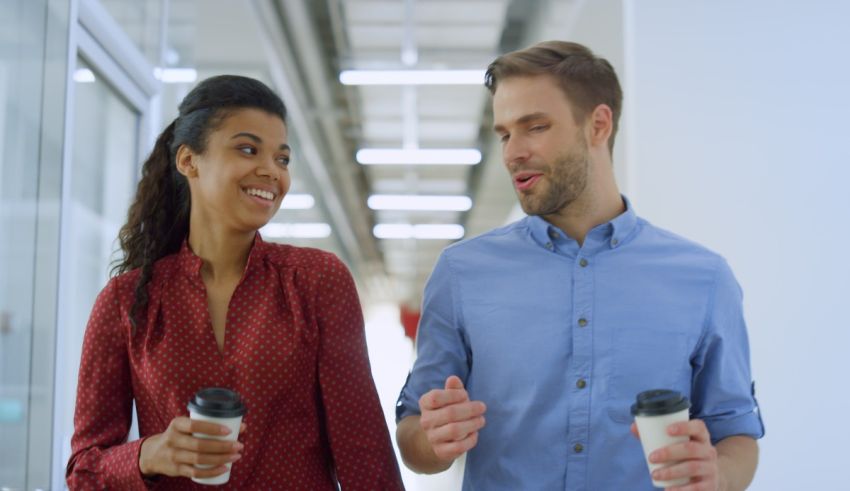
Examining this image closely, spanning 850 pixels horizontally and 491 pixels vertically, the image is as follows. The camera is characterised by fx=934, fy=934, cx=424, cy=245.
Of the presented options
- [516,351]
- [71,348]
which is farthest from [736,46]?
[71,348]

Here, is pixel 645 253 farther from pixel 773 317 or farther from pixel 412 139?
pixel 412 139

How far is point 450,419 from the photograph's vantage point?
1.42 meters

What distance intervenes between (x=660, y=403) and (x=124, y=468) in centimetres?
87

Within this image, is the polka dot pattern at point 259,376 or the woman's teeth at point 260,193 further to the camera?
the woman's teeth at point 260,193

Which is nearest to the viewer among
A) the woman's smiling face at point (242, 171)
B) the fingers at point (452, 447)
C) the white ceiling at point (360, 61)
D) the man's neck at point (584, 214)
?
the fingers at point (452, 447)

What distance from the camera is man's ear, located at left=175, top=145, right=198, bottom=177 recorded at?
5.87 feet

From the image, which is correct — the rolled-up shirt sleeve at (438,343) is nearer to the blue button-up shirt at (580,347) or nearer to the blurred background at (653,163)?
the blue button-up shirt at (580,347)

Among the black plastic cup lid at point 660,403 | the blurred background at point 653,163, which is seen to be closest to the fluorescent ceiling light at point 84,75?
the blurred background at point 653,163

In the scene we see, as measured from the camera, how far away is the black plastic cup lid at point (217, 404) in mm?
1287

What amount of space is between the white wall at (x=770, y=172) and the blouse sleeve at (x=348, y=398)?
214 centimetres

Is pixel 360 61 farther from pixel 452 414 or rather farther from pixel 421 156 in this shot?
pixel 452 414

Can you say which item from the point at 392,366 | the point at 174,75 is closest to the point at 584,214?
the point at 174,75

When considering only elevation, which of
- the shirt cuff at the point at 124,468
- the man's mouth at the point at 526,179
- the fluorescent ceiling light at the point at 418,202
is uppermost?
the fluorescent ceiling light at the point at 418,202

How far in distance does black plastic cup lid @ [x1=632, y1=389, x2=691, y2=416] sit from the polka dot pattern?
0.59 metres
